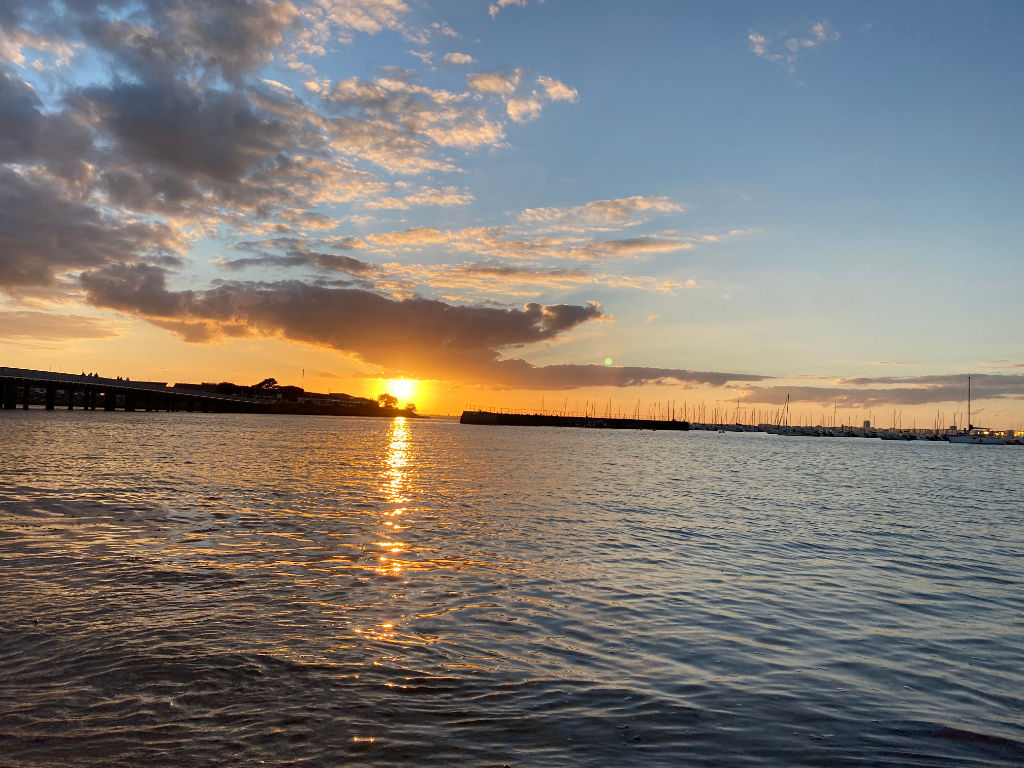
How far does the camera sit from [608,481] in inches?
1970

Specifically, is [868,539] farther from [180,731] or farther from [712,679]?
[180,731]

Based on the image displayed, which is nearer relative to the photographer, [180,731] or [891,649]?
[180,731]

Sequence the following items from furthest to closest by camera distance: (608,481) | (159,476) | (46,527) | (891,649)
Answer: (608,481)
(159,476)
(46,527)
(891,649)

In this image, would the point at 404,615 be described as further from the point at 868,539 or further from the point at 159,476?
the point at 159,476

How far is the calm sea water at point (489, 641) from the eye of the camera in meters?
7.94

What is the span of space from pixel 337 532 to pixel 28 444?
180 feet

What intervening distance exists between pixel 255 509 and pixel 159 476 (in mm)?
15265

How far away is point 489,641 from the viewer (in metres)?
11.8

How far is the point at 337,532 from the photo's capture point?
76.3ft

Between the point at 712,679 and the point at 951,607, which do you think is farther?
the point at 951,607

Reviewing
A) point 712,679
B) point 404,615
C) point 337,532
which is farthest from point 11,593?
point 712,679

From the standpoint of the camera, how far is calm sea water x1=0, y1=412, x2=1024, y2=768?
7.94 m

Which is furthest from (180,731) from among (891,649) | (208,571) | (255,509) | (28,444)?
(28,444)

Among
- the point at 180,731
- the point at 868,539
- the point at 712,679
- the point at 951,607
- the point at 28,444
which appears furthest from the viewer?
the point at 28,444
